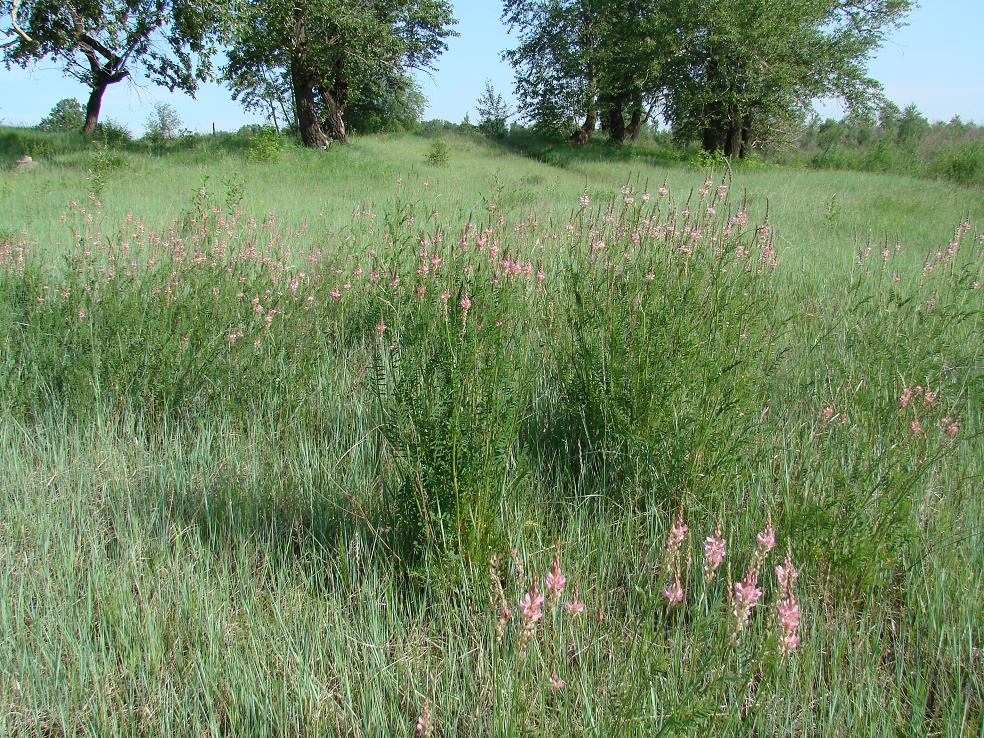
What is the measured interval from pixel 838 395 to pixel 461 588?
74.9 inches

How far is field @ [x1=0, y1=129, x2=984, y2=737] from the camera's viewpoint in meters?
1.42

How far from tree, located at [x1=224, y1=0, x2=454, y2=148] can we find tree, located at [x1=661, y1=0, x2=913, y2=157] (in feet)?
26.8

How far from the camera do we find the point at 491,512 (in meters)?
1.85

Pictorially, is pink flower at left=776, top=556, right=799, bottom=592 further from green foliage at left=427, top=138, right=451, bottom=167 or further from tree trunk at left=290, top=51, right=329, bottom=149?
tree trunk at left=290, top=51, right=329, bottom=149

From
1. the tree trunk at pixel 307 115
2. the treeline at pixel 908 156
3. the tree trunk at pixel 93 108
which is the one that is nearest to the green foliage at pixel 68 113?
the tree trunk at pixel 93 108

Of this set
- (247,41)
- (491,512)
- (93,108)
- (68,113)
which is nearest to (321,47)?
(247,41)

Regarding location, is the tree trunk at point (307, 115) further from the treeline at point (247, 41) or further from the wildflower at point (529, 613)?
the wildflower at point (529, 613)

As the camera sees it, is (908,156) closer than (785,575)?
No

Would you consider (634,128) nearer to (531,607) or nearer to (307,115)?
(307,115)

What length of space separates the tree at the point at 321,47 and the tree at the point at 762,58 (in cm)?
816

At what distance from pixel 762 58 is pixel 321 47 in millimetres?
13339

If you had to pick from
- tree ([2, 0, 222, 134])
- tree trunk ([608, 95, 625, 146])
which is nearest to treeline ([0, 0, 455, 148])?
tree ([2, 0, 222, 134])

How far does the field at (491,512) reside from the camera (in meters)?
1.42

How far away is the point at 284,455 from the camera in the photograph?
2498mm
